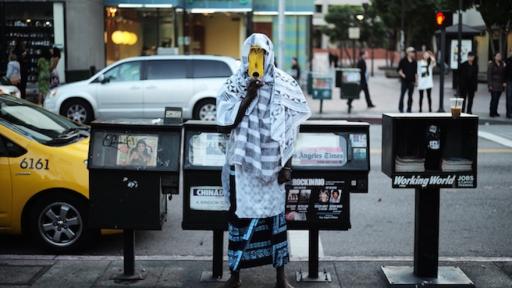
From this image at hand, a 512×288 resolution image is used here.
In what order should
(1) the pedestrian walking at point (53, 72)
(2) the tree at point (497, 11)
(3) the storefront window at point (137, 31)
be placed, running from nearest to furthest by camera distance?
(1) the pedestrian walking at point (53, 72) < (3) the storefront window at point (137, 31) < (2) the tree at point (497, 11)

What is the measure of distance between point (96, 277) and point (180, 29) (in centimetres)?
2391

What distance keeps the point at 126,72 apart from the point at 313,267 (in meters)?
12.5

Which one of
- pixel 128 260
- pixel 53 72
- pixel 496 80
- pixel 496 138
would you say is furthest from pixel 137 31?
pixel 128 260

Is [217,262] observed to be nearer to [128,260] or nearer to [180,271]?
[180,271]

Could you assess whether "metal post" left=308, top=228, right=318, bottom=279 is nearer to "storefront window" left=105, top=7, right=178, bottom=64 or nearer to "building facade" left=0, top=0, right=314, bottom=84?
"building facade" left=0, top=0, right=314, bottom=84

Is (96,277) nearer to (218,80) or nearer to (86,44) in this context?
(218,80)

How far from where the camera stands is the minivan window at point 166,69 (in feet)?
57.0

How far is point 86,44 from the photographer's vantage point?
24.8m

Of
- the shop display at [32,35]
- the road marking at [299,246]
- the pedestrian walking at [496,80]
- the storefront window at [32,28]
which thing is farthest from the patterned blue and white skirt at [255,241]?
the shop display at [32,35]

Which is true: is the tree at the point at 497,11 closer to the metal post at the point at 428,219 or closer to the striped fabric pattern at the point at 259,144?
the metal post at the point at 428,219

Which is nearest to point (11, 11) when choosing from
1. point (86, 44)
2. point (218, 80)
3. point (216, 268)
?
point (86, 44)

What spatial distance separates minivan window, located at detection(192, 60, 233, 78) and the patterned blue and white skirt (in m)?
12.2

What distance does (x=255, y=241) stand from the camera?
5191 millimetres

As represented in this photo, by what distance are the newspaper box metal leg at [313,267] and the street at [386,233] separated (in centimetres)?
86
